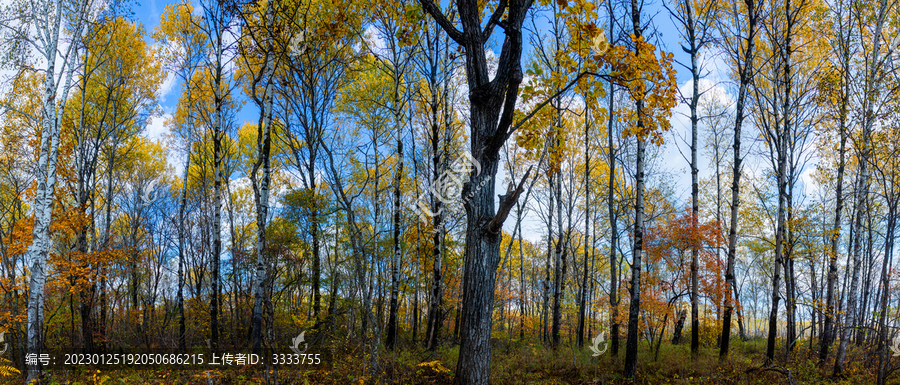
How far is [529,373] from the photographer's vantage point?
24.9 feet

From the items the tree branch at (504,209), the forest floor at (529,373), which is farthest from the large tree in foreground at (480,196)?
the forest floor at (529,373)

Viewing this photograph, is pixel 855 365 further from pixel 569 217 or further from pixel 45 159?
pixel 45 159

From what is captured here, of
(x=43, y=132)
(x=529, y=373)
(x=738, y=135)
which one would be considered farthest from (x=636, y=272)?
(x=43, y=132)

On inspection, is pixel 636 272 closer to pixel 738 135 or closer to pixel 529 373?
pixel 529 373

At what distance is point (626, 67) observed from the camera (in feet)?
9.40

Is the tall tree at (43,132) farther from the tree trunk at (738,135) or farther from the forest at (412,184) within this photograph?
the tree trunk at (738,135)

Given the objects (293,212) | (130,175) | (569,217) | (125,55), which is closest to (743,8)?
(569,217)

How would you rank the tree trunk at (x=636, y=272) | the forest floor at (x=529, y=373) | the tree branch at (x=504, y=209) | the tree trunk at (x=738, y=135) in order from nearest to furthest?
the tree branch at (x=504, y=209), the forest floor at (x=529, y=373), the tree trunk at (x=636, y=272), the tree trunk at (x=738, y=135)

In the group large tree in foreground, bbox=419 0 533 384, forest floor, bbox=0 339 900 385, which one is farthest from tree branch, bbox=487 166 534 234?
forest floor, bbox=0 339 900 385

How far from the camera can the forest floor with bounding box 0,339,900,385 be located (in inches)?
259

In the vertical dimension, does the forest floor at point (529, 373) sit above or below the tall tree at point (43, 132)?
below

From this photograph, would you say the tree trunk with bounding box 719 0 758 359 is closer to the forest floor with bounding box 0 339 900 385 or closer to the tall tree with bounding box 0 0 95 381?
the forest floor with bounding box 0 339 900 385

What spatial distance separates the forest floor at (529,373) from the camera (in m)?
6.57

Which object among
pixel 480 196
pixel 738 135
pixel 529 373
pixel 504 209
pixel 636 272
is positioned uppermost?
pixel 738 135
